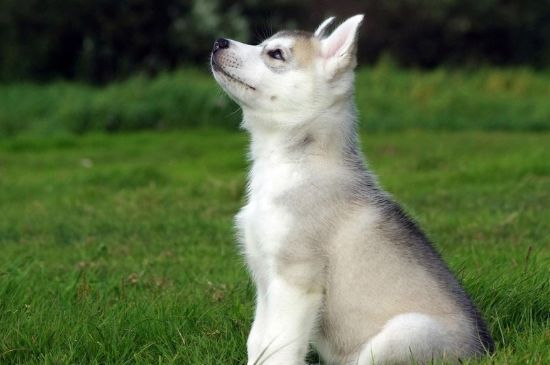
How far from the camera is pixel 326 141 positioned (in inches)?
158

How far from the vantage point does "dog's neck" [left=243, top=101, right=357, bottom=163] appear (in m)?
4.02

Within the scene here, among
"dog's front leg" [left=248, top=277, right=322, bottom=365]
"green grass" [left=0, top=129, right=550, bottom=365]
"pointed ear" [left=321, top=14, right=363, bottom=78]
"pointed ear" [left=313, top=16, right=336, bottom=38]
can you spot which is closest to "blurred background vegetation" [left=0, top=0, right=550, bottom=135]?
"green grass" [left=0, top=129, right=550, bottom=365]

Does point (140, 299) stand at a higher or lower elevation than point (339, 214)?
lower

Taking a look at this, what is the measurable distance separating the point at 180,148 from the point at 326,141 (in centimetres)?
925

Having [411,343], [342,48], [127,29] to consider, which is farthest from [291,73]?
[127,29]

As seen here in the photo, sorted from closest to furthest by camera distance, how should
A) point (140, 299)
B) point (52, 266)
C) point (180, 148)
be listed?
1. point (140, 299)
2. point (52, 266)
3. point (180, 148)

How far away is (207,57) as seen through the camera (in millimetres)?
21141

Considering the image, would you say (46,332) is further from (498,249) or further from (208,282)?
(498,249)

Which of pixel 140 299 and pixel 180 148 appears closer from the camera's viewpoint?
pixel 140 299

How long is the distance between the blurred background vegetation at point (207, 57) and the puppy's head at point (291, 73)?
35.9ft

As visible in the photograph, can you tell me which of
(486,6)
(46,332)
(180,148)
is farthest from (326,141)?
(486,6)

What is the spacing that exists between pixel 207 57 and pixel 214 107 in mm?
6047

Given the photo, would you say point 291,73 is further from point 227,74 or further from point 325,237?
point 325,237

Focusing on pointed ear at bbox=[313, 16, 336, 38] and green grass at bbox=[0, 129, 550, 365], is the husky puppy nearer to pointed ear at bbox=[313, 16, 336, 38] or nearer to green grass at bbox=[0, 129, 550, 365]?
pointed ear at bbox=[313, 16, 336, 38]
